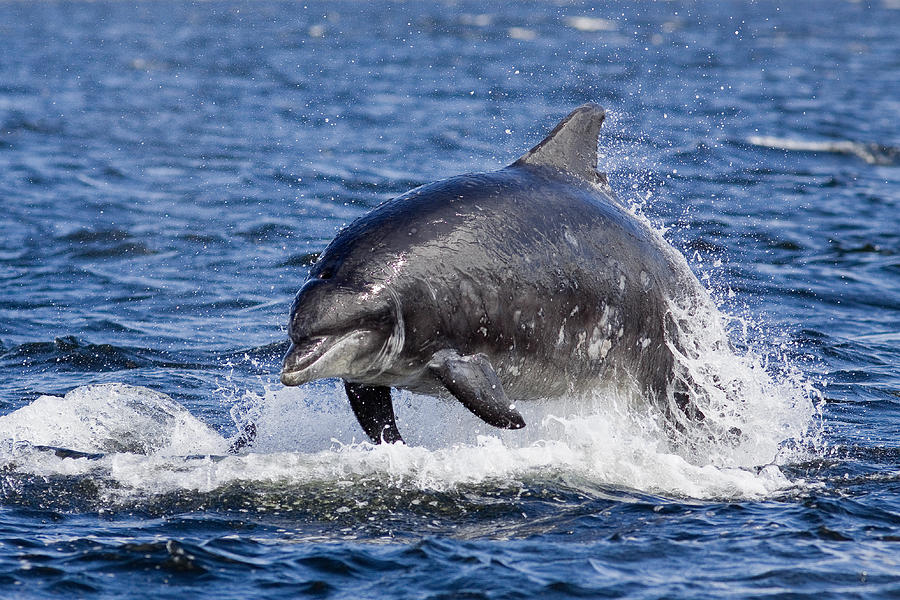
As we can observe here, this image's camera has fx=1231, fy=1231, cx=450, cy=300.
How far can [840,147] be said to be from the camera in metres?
28.2

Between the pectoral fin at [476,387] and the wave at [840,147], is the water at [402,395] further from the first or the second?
the pectoral fin at [476,387]

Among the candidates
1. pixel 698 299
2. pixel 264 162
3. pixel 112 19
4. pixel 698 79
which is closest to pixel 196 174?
pixel 264 162

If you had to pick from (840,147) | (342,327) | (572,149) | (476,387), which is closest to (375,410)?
(476,387)

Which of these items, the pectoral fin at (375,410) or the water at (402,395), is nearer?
the water at (402,395)

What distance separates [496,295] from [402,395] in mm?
2335

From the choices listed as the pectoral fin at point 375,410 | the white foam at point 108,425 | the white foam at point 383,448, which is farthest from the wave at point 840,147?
the pectoral fin at point 375,410

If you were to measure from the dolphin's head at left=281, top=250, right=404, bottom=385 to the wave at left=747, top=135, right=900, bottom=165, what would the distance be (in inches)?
835

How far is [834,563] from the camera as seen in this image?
758 centimetres

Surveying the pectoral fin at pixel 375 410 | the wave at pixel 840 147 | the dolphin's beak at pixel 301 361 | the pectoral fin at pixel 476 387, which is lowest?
the pectoral fin at pixel 375 410

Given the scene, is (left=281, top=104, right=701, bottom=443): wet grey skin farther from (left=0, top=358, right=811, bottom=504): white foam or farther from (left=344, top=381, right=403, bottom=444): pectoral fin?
(left=0, top=358, right=811, bottom=504): white foam

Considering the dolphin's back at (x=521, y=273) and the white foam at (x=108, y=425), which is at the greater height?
the dolphin's back at (x=521, y=273)

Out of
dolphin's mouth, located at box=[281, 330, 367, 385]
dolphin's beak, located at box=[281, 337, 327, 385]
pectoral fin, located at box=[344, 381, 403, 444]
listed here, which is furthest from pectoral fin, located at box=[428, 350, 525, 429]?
dolphin's beak, located at box=[281, 337, 327, 385]

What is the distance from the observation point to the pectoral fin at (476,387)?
8.24m

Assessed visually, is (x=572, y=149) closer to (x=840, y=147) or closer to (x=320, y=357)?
(x=320, y=357)
